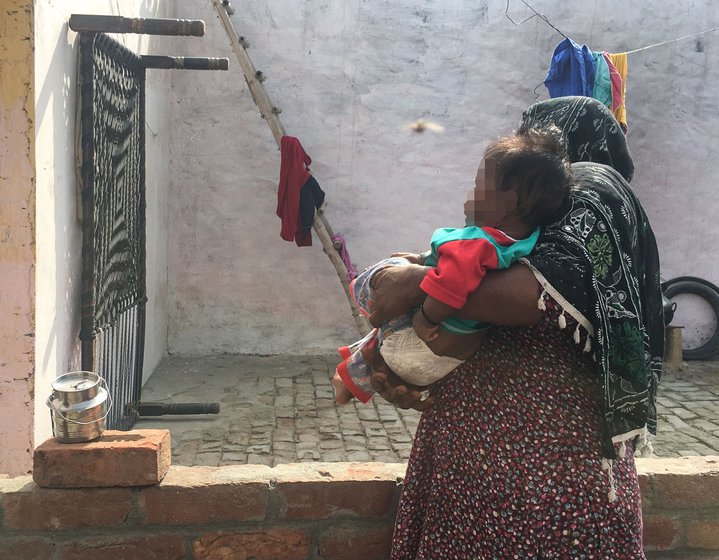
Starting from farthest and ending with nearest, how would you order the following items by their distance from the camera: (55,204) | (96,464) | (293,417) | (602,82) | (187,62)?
(602,82), (293,417), (187,62), (55,204), (96,464)

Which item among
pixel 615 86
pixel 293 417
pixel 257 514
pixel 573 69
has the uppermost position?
pixel 573 69

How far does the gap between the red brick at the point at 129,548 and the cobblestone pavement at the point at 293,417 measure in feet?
6.55

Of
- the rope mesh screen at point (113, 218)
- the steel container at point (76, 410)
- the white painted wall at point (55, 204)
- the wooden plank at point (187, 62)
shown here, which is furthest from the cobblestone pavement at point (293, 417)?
the wooden plank at point (187, 62)

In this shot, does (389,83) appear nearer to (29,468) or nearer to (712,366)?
(712,366)

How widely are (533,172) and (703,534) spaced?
1568 mm

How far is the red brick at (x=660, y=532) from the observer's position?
2268 mm

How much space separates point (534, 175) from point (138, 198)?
347 centimetres

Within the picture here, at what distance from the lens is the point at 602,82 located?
5910 mm

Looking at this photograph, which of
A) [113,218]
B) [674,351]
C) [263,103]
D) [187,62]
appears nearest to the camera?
[113,218]

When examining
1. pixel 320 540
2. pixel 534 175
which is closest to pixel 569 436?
pixel 534 175

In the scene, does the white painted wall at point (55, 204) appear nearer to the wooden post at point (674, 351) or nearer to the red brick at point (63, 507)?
the red brick at point (63, 507)

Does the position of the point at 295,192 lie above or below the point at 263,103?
below

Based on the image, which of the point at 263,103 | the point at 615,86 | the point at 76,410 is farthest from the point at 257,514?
the point at 615,86

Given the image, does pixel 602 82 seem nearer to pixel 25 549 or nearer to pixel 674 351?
pixel 674 351
